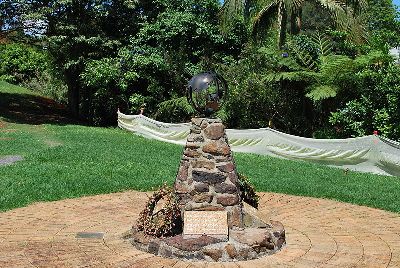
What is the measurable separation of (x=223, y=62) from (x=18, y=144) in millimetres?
9484

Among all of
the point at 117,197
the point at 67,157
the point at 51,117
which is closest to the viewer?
the point at 117,197

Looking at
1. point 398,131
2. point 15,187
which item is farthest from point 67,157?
point 398,131

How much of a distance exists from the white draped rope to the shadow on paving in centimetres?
883

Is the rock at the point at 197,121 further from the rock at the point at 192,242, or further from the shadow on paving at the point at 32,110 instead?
the shadow on paving at the point at 32,110

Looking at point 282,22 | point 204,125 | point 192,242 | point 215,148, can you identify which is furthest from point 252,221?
point 282,22

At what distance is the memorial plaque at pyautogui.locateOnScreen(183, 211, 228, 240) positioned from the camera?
5273 millimetres

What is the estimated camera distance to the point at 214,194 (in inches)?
218

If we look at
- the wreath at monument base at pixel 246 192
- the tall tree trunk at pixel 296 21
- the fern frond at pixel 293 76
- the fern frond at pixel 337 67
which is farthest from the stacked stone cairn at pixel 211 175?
the tall tree trunk at pixel 296 21

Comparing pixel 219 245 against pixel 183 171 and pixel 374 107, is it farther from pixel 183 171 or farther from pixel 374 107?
pixel 374 107

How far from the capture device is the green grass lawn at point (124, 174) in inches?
333

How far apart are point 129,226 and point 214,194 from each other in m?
1.51

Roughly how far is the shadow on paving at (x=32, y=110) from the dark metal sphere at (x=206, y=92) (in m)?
17.3

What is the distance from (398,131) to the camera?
1281 centimetres

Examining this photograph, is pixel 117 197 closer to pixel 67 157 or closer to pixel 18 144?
pixel 67 157
